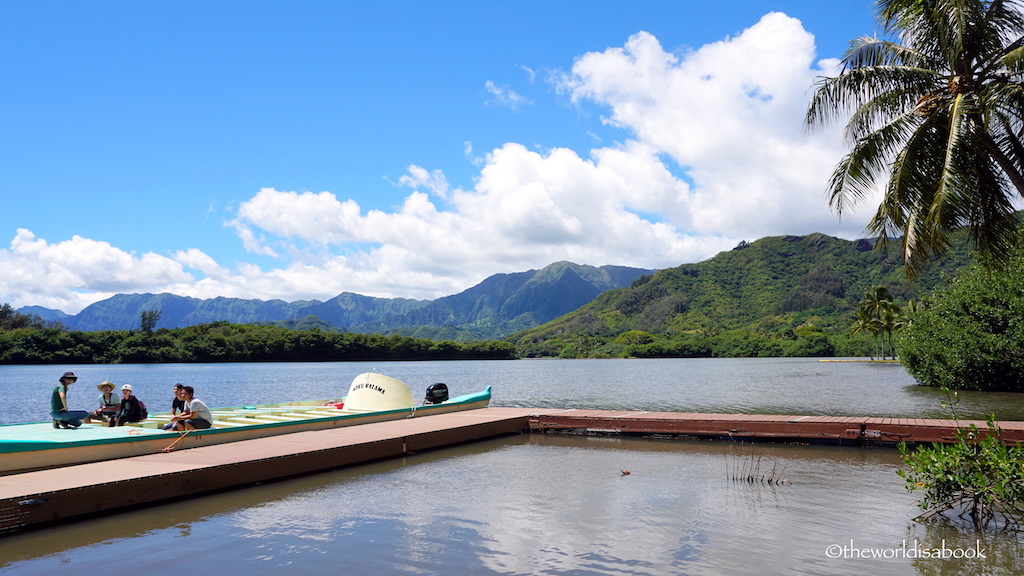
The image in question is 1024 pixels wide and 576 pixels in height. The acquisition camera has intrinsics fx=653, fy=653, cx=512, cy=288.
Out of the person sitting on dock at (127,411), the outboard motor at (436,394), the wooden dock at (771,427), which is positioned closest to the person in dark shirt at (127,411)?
the person sitting on dock at (127,411)

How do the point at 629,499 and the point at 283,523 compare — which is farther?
the point at 629,499

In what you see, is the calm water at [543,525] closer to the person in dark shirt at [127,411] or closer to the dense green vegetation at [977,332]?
the person in dark shirt at [127,411]

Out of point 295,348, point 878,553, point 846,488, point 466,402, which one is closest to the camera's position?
point 878,553

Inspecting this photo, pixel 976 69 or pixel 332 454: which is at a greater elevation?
pixel 976 69

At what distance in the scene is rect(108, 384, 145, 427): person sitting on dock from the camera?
1403cm

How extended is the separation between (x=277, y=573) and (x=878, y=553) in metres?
7.25

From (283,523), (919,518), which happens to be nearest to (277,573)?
(283,523)

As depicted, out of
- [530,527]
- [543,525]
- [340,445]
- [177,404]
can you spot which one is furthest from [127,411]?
[543,525]

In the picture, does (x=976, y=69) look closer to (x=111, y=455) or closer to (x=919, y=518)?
(x=919, y=518)

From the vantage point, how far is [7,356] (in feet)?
330

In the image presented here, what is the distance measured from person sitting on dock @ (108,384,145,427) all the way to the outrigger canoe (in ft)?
0.59

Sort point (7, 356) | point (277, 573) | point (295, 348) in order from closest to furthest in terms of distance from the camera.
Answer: point (277, 573)
point (7, 356)
point (295, 348)

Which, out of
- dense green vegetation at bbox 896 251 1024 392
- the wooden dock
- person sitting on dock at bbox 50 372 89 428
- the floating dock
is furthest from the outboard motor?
dense green vegetation at bbox 896 251 1024 392

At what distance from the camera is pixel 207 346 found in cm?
11119
